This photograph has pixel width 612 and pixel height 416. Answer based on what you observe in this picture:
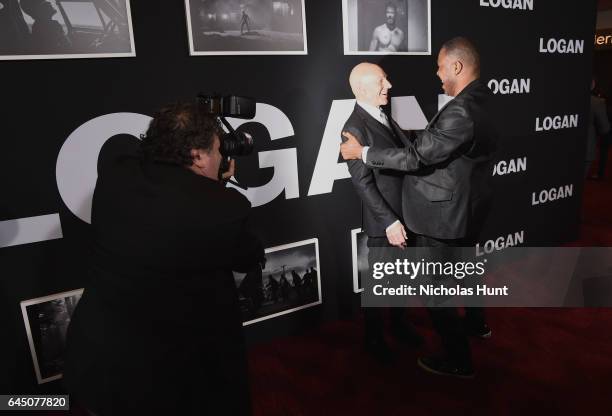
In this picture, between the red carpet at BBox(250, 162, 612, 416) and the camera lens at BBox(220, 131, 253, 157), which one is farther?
the red carpet at BBox(250, 162, 612, 416)

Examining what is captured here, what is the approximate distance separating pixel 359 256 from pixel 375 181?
0.85 meters

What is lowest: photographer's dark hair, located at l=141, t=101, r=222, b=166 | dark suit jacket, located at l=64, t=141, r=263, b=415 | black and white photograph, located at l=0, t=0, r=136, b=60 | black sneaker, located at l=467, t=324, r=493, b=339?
black sneaker, located at l=467, t=324, r=493, b=339

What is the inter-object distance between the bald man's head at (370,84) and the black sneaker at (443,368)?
56.3 inches

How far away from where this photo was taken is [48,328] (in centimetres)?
226

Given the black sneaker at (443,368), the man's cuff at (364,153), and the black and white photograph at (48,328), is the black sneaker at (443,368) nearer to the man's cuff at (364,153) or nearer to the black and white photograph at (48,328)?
the man's cuff at (364,153)

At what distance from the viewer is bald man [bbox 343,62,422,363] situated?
2.36 metres

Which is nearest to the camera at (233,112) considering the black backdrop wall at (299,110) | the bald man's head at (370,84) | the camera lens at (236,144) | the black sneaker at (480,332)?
the camera lens at (236,144)

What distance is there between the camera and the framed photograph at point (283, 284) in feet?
9.17

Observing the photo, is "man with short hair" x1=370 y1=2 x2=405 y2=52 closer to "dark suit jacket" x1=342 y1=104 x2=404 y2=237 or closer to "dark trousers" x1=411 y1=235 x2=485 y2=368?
"dark suit jacket" x1=342 y1=104 x2=404 y2=237

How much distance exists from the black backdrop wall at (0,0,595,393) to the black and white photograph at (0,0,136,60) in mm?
51

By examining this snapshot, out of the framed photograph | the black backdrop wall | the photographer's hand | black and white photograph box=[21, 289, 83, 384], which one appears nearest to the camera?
the photographer's hand

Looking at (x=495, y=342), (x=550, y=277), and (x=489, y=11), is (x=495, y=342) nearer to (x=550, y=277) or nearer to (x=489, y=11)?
(x=550, y=277)

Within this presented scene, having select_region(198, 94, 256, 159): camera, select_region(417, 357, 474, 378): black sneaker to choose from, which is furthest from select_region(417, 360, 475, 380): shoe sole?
select_region(198, 94, 256, 159): camera

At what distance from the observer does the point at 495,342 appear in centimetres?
280
